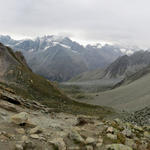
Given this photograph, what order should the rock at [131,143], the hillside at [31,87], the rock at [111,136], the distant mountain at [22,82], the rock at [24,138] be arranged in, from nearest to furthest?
the rock at [24,138] < the rock at [131,143] < the rock at [111,136] < the hillside at [31,87] < the distant mountain at [22,82]

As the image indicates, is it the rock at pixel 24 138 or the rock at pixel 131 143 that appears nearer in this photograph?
the rock at pixel 24 138

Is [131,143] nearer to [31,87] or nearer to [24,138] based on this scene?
[24,138]

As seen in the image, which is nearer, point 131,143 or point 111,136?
point 131,143

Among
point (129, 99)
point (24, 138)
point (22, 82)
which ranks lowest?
point (129, 99)

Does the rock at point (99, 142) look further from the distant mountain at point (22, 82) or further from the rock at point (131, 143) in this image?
the distant mountain at point (22, 82)

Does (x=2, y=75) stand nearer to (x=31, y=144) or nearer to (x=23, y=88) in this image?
(x=23, y=88)

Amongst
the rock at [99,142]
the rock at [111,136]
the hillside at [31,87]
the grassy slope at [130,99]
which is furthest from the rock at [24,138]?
the grassy slope at [130,99]

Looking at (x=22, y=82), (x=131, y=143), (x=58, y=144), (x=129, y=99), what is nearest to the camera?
(x=58, y=144)

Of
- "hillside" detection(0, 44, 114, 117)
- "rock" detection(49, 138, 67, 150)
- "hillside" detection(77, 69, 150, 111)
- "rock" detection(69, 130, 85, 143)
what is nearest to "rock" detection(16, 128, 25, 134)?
"rock" detection(49, 138, 67, 150)

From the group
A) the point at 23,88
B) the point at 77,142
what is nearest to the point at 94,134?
the point at 77,142

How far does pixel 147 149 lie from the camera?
12.3 metres

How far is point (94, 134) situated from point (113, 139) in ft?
6.08

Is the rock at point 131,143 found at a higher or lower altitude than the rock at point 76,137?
lower

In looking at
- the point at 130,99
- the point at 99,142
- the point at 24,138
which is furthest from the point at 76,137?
the point at 130,99
